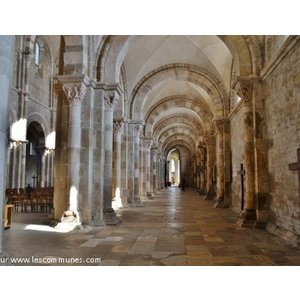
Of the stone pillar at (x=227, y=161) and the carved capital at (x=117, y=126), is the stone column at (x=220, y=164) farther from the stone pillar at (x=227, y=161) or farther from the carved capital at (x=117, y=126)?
the carved capital at (x=117, y=126)

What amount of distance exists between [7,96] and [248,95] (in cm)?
771

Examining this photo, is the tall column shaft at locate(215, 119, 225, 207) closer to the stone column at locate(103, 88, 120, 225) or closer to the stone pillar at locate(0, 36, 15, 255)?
the stone column at locate(103, 88, 120, 225)

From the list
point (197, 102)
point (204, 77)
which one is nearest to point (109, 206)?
point (204, 77)

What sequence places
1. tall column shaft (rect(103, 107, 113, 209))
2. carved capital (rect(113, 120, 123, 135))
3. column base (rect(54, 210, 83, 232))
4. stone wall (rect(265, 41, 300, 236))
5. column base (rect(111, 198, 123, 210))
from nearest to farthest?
stone wall (rect(265, 41, 300, 236)) → column base (rect(54, 210, 83, 232)) → tall column shaft (rect(103, 107, 113, 209)) → column base (rect(111, 198, 123, 210)) → carved capital (rect(113, 120, 123, 135))

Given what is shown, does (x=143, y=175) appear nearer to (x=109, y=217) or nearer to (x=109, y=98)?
(x=109, y=98)

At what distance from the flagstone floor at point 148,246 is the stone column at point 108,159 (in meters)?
0.76

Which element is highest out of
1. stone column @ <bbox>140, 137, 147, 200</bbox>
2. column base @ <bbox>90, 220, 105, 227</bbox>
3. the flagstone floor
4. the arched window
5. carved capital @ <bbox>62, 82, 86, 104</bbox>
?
the arched window

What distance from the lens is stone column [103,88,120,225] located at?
34.4 feet

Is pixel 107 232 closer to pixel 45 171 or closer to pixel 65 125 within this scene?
pixel 65 125

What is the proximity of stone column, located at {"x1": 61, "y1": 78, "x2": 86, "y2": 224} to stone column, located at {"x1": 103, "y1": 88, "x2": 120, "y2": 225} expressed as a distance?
121 centimetres

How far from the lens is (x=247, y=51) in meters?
10.2

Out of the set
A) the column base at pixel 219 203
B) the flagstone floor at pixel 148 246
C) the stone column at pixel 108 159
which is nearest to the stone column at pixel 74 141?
the flagstone floor at pixel 148 246

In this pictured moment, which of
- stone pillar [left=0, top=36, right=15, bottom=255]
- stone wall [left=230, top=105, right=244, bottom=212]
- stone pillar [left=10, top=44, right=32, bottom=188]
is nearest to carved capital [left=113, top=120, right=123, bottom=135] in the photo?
stone wall [left=230, top=105, right=244, bottom=212]

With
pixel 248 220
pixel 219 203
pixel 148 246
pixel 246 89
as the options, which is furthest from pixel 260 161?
pixel 219 203
